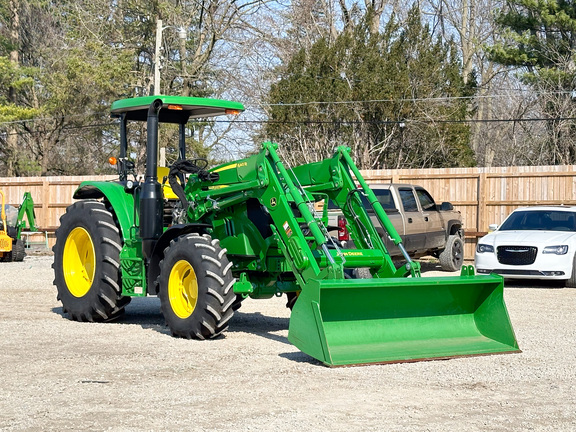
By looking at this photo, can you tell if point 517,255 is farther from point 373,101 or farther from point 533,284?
point 373,101

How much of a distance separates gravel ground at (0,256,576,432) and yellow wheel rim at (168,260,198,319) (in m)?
0.36

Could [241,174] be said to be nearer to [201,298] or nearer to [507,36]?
[201,298]

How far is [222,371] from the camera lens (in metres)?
7.85

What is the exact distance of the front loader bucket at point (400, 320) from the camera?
26.6 ft

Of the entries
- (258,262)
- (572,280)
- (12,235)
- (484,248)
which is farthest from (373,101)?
(258,262)

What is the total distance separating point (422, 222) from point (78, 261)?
28.8ft

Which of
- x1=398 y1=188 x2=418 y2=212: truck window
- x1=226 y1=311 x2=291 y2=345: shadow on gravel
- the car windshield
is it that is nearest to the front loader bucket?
x1=226 y1=311 x2=291 y2=345: shadow on gravel

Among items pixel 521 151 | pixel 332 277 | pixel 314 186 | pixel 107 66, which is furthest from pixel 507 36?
pixel 332 277

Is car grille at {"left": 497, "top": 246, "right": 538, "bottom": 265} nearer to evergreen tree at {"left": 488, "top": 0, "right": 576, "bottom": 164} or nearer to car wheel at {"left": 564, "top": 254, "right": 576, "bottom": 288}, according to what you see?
car wheel at {"left": 564, "top": 254, "right": 576, "bottom": 288}

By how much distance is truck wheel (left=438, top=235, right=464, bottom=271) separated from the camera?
771 inches

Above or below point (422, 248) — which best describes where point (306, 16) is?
above

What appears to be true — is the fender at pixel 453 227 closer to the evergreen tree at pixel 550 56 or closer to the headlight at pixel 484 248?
the headlight at pixel 484 248

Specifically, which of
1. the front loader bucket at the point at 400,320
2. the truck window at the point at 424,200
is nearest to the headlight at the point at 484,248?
the truck window at the point at 424,200

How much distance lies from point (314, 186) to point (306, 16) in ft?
94.2
